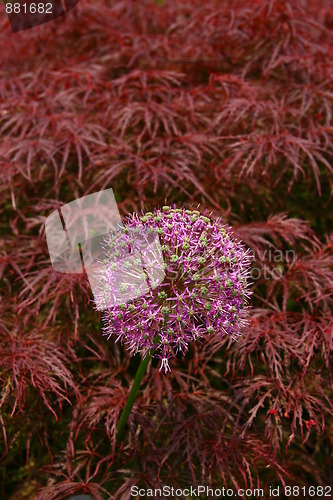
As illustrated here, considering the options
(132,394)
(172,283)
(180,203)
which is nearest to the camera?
(172,283)

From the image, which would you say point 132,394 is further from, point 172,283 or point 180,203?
point 180,203

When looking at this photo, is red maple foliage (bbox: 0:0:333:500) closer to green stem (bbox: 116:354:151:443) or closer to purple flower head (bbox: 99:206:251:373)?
green stem (bbox: 116:354:151:443)

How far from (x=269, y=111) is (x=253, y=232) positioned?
47 cm

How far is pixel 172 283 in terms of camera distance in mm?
1000

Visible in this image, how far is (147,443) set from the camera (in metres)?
1.37

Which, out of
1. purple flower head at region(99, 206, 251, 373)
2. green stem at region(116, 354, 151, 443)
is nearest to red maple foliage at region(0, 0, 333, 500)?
green stem at region(116, 354, 151, 443)

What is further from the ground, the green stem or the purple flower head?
the purple flower head

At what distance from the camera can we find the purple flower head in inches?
38.5

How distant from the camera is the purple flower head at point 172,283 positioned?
979mm

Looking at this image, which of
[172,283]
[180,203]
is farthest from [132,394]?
[180,203]

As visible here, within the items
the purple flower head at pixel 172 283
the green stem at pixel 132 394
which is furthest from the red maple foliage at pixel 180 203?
the purple flower head at pixel 172 283

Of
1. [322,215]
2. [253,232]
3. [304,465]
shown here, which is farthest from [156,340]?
[322,215]

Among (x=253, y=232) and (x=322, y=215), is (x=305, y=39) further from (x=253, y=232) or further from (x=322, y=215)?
(x=253, y=232)

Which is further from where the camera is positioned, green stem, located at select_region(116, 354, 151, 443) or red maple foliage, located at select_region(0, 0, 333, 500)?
red maple foliage, located at select_region(0, 0, 333, 500)
